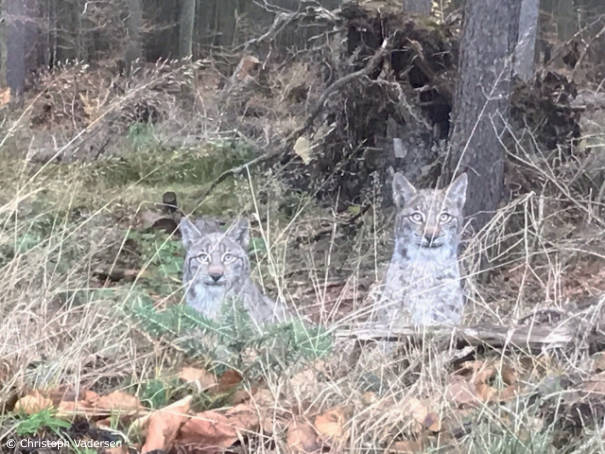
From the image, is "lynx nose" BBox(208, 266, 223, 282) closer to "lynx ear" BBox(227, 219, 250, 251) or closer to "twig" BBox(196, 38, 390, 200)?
"lynx ear" BBox(227, 219, 250, 251)

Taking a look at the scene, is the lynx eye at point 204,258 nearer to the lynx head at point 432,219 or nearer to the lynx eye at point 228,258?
the lynx eye at point 228,258

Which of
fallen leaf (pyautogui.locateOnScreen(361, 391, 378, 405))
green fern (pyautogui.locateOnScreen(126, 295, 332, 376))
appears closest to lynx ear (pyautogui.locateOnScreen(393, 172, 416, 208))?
green fern (pyautogui.locateOnScreen(126, 295, 332, 376))

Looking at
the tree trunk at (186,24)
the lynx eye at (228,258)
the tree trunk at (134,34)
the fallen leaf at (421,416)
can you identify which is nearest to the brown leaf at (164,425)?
the fallen leaf at (421,416)

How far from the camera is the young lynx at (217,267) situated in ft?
17.2

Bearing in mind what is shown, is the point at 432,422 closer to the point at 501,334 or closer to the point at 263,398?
the point at 263,398

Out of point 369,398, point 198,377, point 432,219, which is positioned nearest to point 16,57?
point 432,219

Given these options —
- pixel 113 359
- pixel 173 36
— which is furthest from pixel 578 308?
pixel 173 36

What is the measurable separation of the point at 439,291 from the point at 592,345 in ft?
4.13

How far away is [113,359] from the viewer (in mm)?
3695

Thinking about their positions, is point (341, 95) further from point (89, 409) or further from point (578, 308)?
point (89, 409)

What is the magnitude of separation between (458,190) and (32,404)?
313cm

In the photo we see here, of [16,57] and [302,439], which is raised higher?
[302,439]

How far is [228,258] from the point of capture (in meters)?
5.54

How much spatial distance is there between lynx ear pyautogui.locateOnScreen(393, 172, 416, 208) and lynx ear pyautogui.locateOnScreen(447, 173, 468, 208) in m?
0.23
